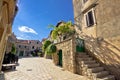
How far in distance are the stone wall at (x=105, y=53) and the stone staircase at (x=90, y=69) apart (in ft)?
1.31

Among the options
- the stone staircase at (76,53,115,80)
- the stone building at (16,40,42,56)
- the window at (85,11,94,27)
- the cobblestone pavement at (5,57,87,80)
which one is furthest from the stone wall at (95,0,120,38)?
the stone building at (16,40,42,56)

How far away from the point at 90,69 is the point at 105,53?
193cm

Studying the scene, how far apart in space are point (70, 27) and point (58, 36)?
80.2 inches

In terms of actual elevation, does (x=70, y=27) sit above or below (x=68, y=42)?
above

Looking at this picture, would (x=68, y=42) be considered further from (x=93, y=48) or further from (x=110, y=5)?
(x=110, y=5)

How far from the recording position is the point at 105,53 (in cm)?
917

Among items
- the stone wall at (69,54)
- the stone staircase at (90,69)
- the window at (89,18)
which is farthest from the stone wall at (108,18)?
the stone wall at (69,54)

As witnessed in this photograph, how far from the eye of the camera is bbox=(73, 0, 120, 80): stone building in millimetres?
8250

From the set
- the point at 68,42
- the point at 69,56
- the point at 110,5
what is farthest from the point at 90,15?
the point at 69,56

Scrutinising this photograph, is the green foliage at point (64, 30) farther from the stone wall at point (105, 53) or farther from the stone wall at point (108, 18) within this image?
the stone wall at point (108, 18)

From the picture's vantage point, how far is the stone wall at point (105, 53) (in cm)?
820

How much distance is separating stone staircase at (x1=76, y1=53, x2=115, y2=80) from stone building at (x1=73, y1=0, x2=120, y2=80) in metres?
0.42

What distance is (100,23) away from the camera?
968cm

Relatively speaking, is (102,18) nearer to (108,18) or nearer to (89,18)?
(108,18)
